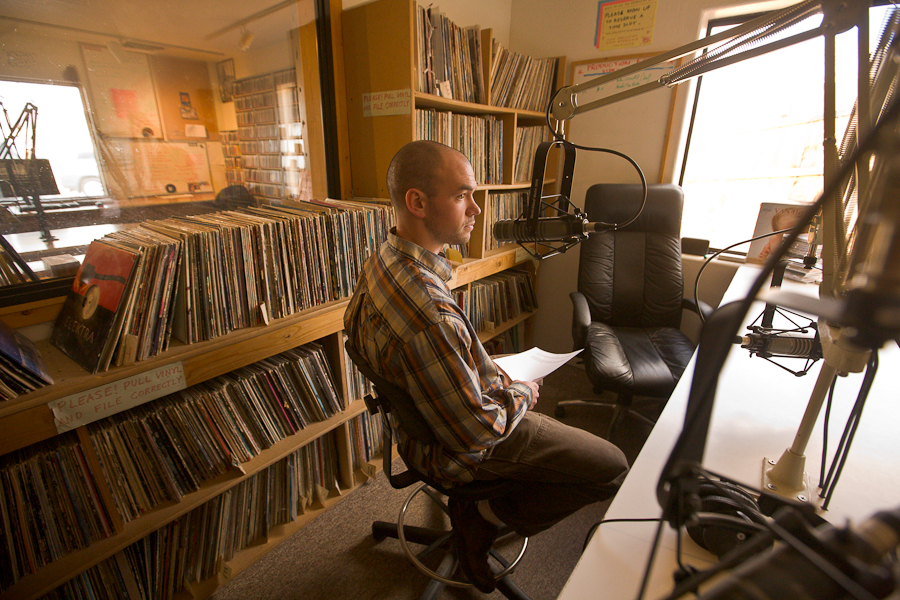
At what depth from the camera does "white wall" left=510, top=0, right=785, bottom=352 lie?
2.13 m

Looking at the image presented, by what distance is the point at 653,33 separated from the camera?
2191 mm

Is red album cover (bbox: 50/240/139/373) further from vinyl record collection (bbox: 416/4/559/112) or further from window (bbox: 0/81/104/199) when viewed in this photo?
vinyl record collection (bbox: 416/4/559/112)

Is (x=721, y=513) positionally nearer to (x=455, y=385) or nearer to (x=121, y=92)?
(x=455, y=385)

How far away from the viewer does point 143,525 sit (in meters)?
1.13

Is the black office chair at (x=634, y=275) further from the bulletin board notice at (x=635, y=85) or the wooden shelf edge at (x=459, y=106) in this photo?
the wooden shelf edge at (x=459, y=106)

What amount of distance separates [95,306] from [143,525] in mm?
614

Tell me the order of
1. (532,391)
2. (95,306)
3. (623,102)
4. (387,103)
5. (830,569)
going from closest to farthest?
1. (830,569)
2. (95,306)
3. (532,391)
4. (387,103)
5. (623,102)

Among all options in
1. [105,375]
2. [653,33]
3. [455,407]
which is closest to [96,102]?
[105,375]

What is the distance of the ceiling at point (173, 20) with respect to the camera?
42.9 inches

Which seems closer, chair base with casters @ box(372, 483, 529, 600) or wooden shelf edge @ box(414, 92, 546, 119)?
chair base with casters @ box(372, 483, 529, 600)

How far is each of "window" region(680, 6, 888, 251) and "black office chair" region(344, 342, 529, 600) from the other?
2142mm

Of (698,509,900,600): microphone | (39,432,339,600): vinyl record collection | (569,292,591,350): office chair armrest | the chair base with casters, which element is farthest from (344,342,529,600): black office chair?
(569,292,591,350): office chair armrest

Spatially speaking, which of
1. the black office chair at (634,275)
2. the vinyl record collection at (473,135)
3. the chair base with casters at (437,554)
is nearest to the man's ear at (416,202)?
the vinyl record collection at (473,135)

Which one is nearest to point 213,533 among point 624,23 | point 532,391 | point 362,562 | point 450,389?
point 362,562
